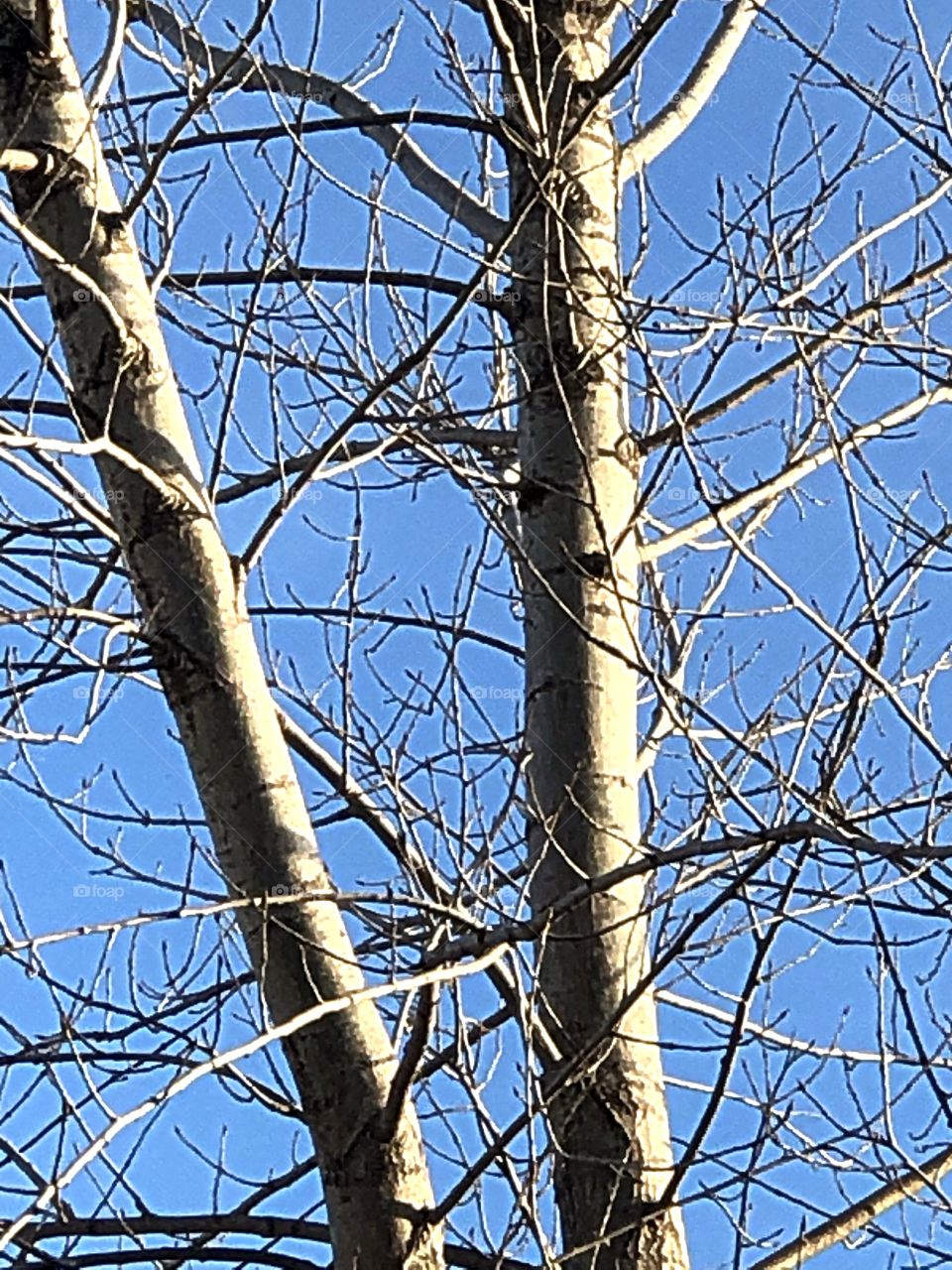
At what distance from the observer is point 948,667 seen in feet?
12.9

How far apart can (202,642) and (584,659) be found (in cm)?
75

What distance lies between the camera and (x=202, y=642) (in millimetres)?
2588

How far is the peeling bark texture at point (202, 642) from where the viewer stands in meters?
2.51

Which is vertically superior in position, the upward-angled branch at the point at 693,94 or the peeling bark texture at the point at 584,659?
the upward-angled branch at the point at 693,94

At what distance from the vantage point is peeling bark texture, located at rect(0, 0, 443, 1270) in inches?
98.7

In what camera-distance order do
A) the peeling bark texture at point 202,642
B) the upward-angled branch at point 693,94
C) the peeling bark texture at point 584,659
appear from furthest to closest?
1. the upward-angled branch at point 693,94
2. the peeling bark texture at point 584,659
3. the peeling bark texture at point 202,642

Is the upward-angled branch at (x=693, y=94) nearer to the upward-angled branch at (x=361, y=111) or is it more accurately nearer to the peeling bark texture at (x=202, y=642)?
the upward-angled branch at (x=361, y=111)

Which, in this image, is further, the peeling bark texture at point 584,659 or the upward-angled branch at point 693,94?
the upward-angled branch at point 693,94

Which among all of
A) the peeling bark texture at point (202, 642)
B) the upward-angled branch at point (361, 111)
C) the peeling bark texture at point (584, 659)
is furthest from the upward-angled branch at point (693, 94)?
the peeling bark texture at point (202, 642)

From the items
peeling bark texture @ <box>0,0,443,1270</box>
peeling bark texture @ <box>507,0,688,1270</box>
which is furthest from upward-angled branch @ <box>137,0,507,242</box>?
peeling bark texture @ <box>0,0,443,1270</box>

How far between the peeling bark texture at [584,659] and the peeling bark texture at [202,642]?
0.35m

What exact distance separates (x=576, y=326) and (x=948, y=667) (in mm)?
1301

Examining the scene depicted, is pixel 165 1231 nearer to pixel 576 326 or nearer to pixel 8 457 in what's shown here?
pixel 8 457

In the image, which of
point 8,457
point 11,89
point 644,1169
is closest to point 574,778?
point 644,1169
